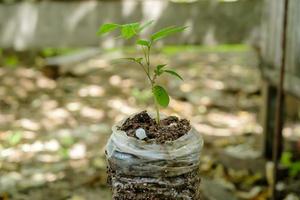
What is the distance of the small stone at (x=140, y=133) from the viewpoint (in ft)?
5.38

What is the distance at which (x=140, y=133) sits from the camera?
Result: 5.42ft

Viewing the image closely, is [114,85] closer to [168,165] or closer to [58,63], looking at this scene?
[58,63]

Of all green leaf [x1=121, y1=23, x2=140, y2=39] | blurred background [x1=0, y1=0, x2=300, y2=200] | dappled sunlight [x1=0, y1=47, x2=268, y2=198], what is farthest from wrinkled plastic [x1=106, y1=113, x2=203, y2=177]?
dappled sunlight [x1=0, y1=47, x2=268, y2=198]

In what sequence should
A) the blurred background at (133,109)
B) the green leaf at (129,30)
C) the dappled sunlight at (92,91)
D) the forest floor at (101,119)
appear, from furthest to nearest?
the dappled sunlight at (92,91), the forest floor at (101,119), the blurred background at (133,109), the green leaf at (129,30)

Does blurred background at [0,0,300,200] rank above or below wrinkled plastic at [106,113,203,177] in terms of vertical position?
below

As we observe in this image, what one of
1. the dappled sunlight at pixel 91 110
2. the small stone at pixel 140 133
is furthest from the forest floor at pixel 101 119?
the small stone at pixel 140 133

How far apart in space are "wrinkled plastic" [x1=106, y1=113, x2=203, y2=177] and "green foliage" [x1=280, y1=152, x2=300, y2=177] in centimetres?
312

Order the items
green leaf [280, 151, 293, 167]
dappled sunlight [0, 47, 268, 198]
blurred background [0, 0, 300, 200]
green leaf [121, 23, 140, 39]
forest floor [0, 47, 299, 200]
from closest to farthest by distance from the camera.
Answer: green leaf [121, 23, 140, 39] < blurred background [0, 0, 300, 200] < forest floor [0, 47, 299, 200] < green leaf [280, 151, 293, 167] < dappled sunlight [0, 47, 268, 198]

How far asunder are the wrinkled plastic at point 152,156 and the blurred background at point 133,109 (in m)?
2.05

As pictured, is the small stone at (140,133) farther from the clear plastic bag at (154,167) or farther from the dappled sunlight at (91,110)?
the dappled sunlight at (91,110)

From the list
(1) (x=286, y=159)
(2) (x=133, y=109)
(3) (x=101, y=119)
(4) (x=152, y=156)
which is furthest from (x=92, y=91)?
(4) (x=152, y=156)

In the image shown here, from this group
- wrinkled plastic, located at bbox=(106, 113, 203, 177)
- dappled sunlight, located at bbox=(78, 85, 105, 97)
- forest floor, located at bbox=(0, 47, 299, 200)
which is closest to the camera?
wrinkled plastic, located at bbox=(106, 113, 203, 177)

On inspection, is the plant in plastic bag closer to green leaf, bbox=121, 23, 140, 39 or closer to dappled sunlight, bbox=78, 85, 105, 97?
green leaf, bbox=121, 23, 140, 39

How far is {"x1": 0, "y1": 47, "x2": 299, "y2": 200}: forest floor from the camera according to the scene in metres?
4.56
